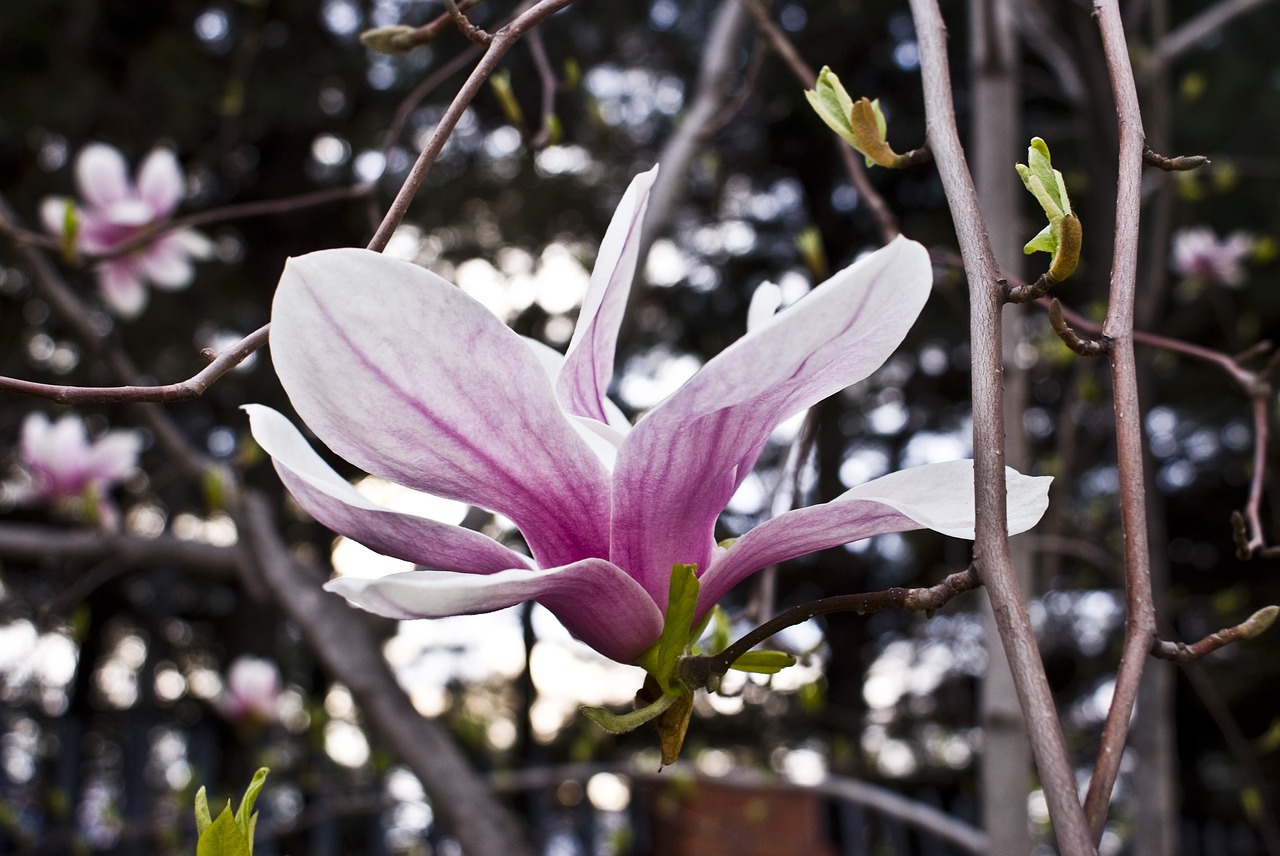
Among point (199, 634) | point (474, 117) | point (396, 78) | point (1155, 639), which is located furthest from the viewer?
point (199, 634)

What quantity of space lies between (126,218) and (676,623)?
3.98 ft

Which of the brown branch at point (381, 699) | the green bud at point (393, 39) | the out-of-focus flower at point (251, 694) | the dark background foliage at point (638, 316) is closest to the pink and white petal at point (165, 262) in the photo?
the brown branch at point (381, 699)

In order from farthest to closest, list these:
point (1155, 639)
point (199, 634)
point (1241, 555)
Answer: point (199, 634) → point (1241, 555) → point (1155, 639)

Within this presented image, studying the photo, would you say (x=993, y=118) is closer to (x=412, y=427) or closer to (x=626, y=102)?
(x=412, y=427)

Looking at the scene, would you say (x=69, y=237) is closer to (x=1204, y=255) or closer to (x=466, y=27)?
(x=466, y=27)

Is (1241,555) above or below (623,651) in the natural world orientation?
above

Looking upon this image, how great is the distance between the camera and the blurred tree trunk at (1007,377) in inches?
31.3

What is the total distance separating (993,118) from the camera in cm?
90

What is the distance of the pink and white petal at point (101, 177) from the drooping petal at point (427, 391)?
123cm

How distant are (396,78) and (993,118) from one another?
3609 mm

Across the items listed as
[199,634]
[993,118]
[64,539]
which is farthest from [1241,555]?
[199,634]

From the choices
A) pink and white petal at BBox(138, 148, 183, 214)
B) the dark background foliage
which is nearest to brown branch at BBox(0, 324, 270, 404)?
pink and white petal at BBox(138, 148, 183, 214)

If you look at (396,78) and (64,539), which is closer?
(64,539)

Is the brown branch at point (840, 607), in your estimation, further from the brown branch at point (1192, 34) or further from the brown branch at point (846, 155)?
the brown branch at point (1192, 34)
